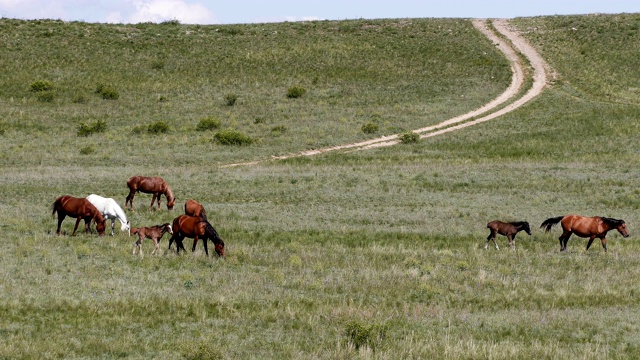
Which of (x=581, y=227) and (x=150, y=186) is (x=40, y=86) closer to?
(x=150, y=186)

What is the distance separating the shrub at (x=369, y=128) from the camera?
6669 cm

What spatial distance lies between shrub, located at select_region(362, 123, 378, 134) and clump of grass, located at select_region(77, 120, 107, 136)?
66.5ft

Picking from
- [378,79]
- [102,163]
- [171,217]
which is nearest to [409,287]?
[171,217]

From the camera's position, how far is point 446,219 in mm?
35250

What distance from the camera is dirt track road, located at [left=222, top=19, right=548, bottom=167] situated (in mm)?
61938

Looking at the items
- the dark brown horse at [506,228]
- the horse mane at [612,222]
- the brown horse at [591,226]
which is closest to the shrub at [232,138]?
the dark brown horse at [506,228]

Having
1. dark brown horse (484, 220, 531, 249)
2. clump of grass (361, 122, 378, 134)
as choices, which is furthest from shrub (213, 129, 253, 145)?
Answer: dark brown horse (484, 220, 531, 249)

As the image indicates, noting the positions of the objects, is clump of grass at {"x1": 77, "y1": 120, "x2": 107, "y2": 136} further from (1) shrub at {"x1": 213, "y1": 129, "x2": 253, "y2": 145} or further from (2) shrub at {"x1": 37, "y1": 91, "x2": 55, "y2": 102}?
(2) shrub at {"x1": 37, "y1": 91, "x2": 55, "y2": 102}

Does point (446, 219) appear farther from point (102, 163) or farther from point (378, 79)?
point (378, 79)

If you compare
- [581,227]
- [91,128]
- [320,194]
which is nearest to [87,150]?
[91,128]

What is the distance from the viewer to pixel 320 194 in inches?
1638

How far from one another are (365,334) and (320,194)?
25.0 metres

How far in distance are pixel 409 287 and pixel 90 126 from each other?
50.7 metres

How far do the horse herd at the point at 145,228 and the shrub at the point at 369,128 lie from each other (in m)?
32.9
